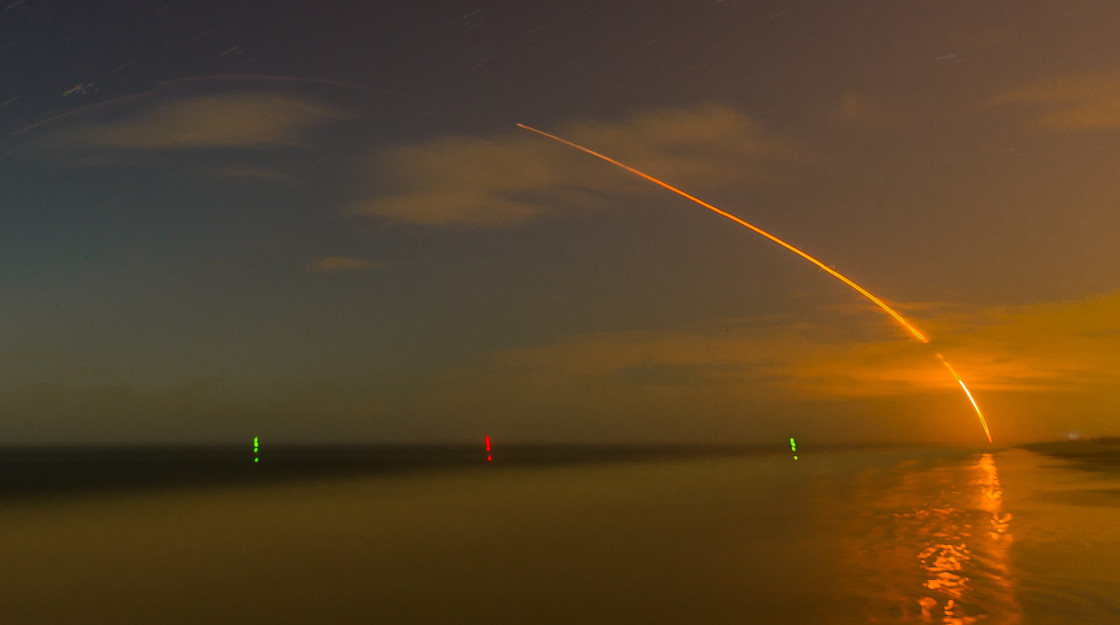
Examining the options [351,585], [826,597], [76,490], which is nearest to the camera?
[826,597]

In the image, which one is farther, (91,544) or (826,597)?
(91,544)

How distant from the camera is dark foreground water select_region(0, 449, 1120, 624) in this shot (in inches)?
518

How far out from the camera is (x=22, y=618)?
13.8 m

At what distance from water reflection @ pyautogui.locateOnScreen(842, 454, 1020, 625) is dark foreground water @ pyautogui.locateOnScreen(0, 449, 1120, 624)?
69mm

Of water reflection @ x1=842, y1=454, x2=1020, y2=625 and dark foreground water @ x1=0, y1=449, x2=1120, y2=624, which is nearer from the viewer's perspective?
water reflection @ x1=842, y1=454, x2=1020, y2=625

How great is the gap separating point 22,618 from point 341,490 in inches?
1206

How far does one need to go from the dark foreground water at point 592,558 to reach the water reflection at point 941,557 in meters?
0.07

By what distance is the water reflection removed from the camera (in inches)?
470

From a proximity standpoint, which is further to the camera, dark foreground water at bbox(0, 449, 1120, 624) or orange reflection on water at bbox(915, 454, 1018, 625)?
dark foreground water at bbox(0, 449, 1120, 624)

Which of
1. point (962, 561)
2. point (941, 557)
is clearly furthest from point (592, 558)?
point (962, 561)

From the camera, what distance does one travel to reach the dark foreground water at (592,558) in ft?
43.1

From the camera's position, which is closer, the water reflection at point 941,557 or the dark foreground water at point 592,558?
the water reflection at point 941,557

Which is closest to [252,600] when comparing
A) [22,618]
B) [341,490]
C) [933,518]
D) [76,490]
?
[22,618]

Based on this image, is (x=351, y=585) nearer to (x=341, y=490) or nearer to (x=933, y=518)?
(x=933, y=518)
